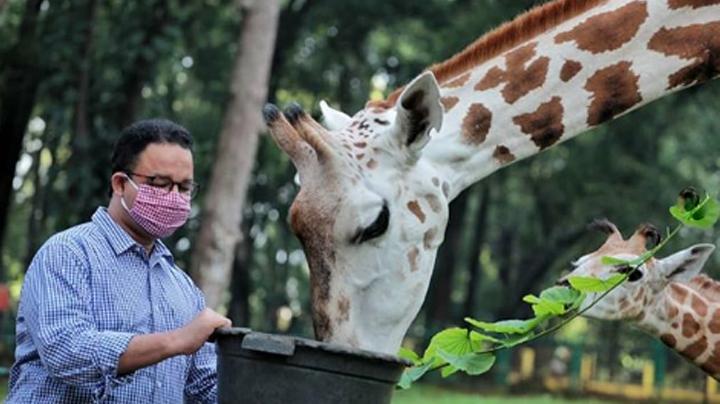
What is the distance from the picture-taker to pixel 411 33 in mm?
28078

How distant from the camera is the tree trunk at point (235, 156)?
1378 cm

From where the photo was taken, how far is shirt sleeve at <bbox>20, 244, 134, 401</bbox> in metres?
3.80

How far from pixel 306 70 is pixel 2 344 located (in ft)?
32.2

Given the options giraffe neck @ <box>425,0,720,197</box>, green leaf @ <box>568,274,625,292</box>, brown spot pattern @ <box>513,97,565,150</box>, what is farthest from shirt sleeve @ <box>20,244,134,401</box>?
brown spot pattern @ <box>513,97,565,150</box>

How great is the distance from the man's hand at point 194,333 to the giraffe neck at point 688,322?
5184mm

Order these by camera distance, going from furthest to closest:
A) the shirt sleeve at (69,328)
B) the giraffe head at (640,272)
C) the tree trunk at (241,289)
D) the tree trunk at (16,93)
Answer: the tree trunk at (241,289), the tree trunk at (16,93), the giraffe head at (640,272), the shirt sleeve at (69,328)

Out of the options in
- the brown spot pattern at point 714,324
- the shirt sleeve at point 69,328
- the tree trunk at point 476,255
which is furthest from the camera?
the tree trunk at point 476,255

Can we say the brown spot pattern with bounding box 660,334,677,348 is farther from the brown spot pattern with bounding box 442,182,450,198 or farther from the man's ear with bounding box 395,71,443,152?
the man's ear with bounding box 395,71,443,152

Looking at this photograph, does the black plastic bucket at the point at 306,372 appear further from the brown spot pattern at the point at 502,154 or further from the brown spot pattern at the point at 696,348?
the brown spot pattern at the point at 696,348

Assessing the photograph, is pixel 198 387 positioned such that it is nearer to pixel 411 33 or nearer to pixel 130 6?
pixel 130 6

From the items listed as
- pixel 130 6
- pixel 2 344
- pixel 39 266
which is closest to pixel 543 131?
pixel 39 266

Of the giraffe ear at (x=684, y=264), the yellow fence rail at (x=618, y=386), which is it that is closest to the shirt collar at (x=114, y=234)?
the giraffe ear at (x=684, y=264)

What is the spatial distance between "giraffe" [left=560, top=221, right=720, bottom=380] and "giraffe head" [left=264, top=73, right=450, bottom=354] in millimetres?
3641

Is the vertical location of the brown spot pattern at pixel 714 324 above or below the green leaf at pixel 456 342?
above
